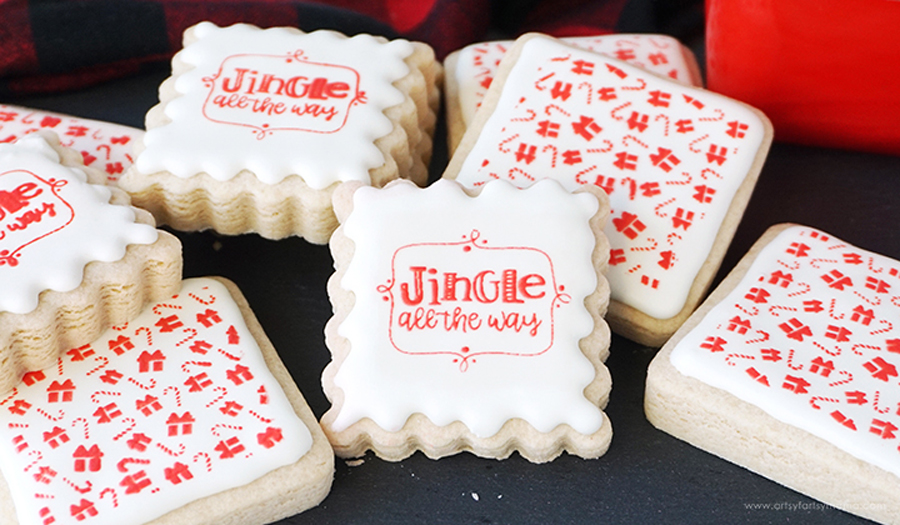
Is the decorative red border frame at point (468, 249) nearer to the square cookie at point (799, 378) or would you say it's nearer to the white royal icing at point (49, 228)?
the square cookie at point (799, 378)

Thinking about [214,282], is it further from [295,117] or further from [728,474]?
[728,474]

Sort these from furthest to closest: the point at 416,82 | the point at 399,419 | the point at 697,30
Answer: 1. the point at 697,30
2. the point at 416,82
3. the point at 399,419

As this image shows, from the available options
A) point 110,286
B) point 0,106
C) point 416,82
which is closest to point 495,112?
point 416,82

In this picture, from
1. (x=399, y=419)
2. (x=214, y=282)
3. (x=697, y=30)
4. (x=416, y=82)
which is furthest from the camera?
(x=697, y=30)

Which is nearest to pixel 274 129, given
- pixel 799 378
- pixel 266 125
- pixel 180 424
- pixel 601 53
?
pixel 266 125

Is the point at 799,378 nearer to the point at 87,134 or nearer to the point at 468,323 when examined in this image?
the point at 468,323
